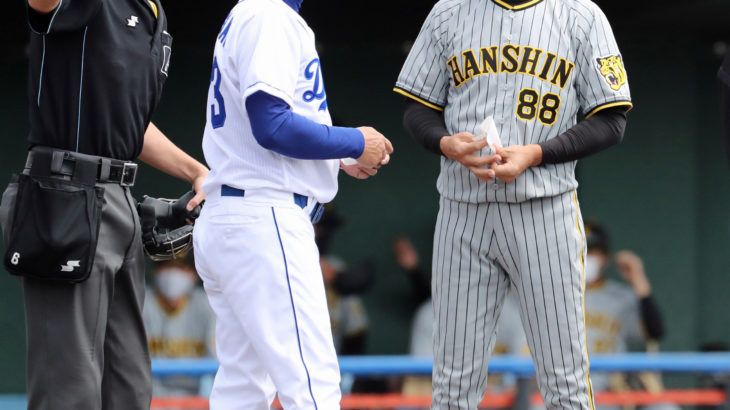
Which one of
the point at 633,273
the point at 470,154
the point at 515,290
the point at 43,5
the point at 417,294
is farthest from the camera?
the point at 417,294

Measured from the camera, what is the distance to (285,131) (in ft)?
8.04

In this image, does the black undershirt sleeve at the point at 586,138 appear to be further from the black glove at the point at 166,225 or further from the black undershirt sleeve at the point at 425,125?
the black glove at the point at 166,225

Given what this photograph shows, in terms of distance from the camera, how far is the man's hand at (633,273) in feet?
19.7

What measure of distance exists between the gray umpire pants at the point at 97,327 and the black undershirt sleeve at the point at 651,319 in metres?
3.85

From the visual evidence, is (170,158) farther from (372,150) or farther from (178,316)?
(178,316)

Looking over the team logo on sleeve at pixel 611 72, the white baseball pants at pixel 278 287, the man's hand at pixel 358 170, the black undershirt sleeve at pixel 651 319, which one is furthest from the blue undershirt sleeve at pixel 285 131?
the black undershirt sleeve at pixel 651 319

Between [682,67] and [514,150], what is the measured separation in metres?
4.29

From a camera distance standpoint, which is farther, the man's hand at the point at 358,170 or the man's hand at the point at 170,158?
the man's hand at the point at 170,158

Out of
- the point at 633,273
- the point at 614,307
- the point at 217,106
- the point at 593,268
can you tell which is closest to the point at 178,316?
the point at 593,268

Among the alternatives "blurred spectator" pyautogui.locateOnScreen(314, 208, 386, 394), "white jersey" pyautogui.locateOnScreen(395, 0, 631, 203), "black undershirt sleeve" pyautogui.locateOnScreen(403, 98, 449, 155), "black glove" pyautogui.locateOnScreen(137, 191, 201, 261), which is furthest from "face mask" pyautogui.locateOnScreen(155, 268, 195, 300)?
"white jersey" pyautogui.locateOnScreen(395, 0, 631, 203)

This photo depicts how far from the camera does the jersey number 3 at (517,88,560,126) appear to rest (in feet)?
9.20

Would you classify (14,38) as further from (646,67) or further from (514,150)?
(514,150)

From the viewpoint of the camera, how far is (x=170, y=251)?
2857 millimetres

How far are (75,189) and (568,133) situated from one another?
1.24 metres
